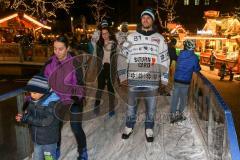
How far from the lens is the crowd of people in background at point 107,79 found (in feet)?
14.0

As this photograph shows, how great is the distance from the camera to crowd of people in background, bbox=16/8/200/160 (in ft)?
14.0

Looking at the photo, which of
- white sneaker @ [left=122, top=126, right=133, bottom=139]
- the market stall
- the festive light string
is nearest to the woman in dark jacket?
white sneaker @ [left=122, top=126, right=133, bottom=139]

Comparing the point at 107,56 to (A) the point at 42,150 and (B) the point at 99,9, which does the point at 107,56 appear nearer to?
(A) the point at 42,150

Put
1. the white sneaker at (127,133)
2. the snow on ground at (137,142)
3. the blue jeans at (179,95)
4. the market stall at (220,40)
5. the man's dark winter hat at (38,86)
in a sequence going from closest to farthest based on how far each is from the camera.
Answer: the man's dark winter hat at (38,86)
the snow on ground at (137,142)
the white sneaker at (127,133)
the blue jeans at (179,95)
the market stall at (220,40)

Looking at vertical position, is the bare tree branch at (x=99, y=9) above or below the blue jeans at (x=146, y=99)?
above

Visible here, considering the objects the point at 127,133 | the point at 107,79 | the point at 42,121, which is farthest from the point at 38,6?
the point at 42,121

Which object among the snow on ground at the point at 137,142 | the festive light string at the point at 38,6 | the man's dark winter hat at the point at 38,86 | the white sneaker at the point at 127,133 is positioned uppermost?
the festive light string at the point at 38,6

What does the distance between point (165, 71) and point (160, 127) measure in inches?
68.9

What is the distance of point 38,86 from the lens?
420 cm

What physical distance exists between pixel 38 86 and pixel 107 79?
10.7 feet

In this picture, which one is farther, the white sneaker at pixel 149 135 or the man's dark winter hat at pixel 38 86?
the white sneaker at pixel 149 135

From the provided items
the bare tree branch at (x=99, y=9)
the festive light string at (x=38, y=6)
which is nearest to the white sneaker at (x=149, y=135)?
the festive light string at (x=38, y=6)

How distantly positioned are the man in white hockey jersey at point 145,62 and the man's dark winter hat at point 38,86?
1.72 m

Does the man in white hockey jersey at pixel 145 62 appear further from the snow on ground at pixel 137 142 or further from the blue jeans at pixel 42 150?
the blue jeans at pixel 42 150
